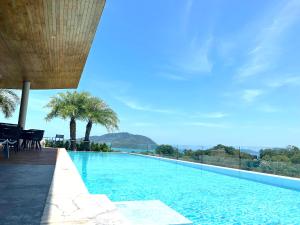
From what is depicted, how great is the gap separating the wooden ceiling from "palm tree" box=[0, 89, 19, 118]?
4730 mm

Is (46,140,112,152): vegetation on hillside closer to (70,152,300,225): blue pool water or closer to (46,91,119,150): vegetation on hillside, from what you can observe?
(46,91,119,150): vegetation on hillside

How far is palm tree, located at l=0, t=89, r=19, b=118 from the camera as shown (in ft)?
46.7

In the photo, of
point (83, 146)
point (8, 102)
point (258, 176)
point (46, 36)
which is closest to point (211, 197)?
point (258, 176)

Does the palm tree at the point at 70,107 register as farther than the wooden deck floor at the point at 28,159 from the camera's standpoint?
Yes

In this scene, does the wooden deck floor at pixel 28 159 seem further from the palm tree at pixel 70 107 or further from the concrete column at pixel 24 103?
the palm tree at pixel 70 107

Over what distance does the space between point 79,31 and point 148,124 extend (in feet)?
112

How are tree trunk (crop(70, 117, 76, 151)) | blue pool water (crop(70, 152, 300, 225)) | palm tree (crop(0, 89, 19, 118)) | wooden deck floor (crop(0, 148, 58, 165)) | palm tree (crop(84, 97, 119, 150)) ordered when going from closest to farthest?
blue pool water (crop(70, 152, 300, 225)), wooden deck floor (crop(0, 148, 58, 165)), palm tree (crop(0, 89, 19, 118)), tree trunk (crop(70, 117, 76, 151)), palm tree (crop(84, 97, 119, 150))

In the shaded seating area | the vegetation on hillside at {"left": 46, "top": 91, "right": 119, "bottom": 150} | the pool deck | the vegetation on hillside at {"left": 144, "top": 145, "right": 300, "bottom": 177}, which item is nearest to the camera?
the pool deck

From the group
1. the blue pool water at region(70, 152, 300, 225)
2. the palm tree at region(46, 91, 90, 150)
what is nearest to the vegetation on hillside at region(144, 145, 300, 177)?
the blue pool water at region(70, 152, 300, 225)

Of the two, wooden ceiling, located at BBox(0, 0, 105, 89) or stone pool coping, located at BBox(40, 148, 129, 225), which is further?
wooden ceiling, located at BBox(0, 0, 105, 89)

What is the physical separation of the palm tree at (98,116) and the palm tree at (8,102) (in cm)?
629

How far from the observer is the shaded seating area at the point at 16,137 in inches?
270

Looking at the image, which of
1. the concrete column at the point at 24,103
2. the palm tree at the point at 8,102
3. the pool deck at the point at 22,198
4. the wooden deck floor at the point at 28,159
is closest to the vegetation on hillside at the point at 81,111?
the palm tree at the point at 8,102

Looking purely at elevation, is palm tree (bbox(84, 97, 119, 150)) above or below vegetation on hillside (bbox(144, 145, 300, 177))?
above
